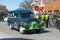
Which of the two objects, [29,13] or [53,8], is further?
[53,8]

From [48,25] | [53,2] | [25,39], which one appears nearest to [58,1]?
[53,2]

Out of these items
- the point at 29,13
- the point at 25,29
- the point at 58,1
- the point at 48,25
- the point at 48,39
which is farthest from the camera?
the point at 58,1

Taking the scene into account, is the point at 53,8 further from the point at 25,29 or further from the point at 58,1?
the point at 25,29

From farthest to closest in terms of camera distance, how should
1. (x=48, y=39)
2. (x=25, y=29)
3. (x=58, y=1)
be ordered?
(x=58, y=1) < (x=25, y=29) < (x=48, y=39)

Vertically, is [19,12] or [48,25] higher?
[19,12]

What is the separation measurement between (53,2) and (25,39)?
3336 centimetres

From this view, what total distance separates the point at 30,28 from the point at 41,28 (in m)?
1.09

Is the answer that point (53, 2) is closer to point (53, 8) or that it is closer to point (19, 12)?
point (53, 8)

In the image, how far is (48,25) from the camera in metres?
29.9

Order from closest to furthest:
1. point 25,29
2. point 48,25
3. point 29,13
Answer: point 25,29 → point 29,13 → point 48,25

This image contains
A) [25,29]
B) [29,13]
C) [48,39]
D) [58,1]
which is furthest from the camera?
[58,1]

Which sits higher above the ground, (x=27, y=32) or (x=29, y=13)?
(x=29, y=13)

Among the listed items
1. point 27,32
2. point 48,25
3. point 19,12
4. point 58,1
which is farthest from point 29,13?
point 58,1

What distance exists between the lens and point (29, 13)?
950 inches
